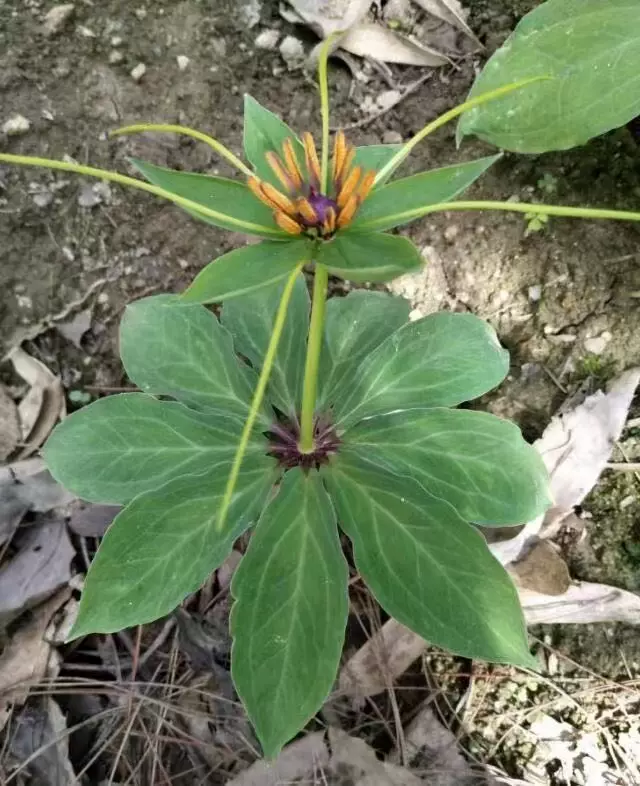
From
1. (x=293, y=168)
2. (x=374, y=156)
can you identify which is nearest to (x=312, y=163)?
(x=293, y=168)

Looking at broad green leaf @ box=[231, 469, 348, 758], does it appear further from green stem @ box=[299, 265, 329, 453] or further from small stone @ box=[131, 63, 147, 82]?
small stone @ box=[131, 63, 147, 82]

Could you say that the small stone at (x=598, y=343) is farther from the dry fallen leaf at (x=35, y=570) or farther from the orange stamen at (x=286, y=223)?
the dry fallen leaf at (x=35, y=570)

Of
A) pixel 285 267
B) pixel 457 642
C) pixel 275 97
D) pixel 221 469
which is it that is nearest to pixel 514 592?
pixel 457 642

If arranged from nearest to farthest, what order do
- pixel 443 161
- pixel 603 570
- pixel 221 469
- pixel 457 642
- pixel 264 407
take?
pixel 457 642
pixel 221 469
pixel 264 407
pixel 603 570
pixel 443 161

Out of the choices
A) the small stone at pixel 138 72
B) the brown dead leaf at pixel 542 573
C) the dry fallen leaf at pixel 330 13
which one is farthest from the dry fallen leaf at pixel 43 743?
the dry fallen leaf at pixel 330 13

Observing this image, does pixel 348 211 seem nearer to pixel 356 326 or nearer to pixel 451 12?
pixel 356 326

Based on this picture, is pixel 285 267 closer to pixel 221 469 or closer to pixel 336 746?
pixel 221 469
